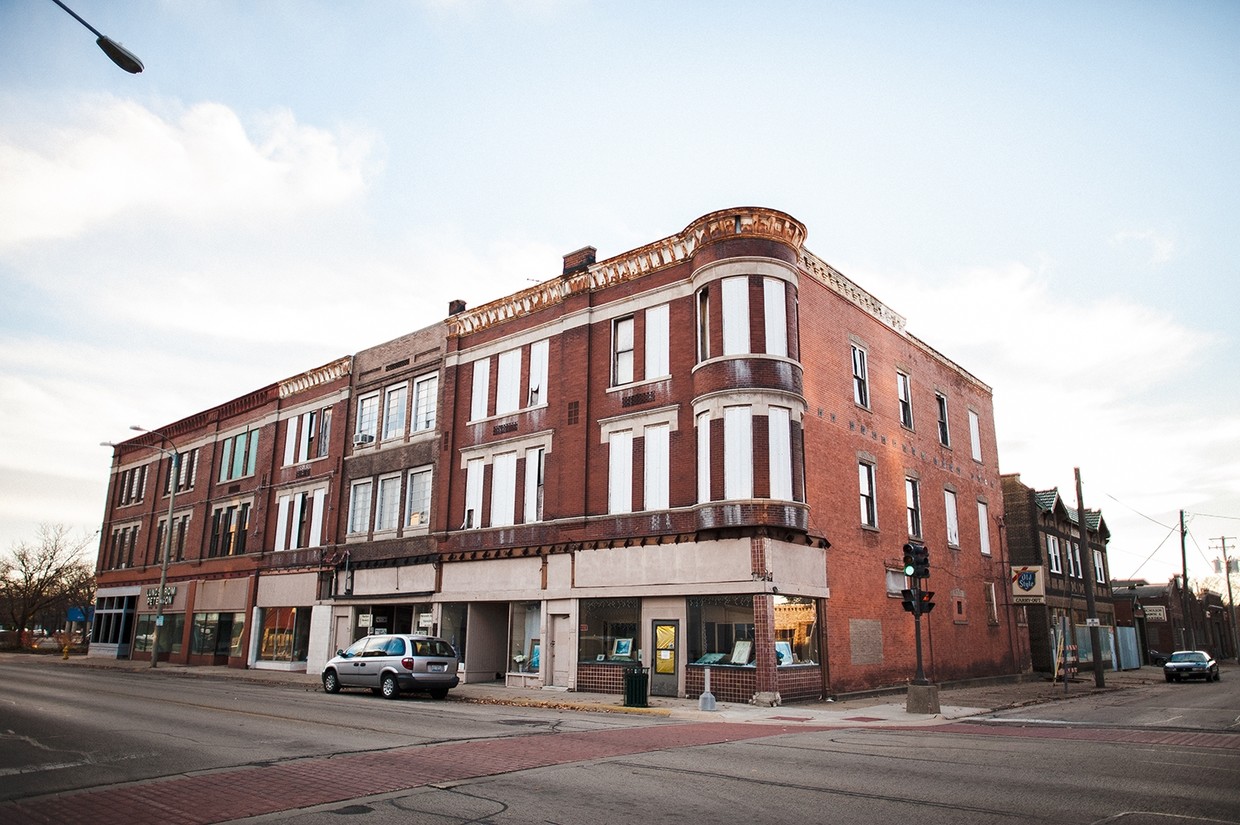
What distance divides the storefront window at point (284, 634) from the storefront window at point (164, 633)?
7.87m

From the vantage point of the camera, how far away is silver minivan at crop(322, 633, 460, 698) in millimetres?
22281

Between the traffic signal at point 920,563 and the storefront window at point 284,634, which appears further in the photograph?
the storefront window at point 284,634

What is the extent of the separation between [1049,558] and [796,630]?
2698 centimetres

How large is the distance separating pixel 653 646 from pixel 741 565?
3.81 meters

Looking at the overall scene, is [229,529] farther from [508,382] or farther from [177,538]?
[508,382]

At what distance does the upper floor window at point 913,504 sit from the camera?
2998cm

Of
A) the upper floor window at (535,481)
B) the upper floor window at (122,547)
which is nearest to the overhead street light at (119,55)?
the upper floor window at (535,481)

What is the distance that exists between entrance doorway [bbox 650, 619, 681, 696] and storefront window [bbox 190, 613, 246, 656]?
956 inches

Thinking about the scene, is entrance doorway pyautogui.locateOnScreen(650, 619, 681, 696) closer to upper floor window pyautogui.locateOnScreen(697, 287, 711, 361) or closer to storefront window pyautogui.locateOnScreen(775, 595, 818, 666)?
storefront window pyautogui.locateOnScreen(775, 595, 818, 666)

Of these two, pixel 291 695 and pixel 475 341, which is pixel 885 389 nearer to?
pixel 475 341

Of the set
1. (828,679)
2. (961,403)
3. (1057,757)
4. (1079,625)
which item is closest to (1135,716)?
(828,679)

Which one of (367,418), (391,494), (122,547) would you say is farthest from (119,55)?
(122,547)

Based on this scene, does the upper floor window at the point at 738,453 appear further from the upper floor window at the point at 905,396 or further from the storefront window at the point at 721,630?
the upper floor window at the point at 905,396

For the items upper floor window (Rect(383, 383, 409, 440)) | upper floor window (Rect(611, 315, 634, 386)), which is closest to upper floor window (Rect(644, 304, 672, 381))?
upper floor window (Rect(611, 315, 634, 386))
